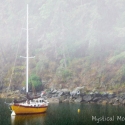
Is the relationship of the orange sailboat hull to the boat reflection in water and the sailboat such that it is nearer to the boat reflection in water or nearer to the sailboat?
the sailboat

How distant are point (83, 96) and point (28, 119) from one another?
19789mm

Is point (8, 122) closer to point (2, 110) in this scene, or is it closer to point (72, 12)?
point (2, 110)

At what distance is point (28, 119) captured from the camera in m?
36.5

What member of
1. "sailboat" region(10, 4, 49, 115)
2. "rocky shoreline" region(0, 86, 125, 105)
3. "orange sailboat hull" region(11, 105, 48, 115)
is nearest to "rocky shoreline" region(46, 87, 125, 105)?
"rocky shoreline" region(0, 86, 125, 105)

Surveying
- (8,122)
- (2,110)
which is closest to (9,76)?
(2,110)

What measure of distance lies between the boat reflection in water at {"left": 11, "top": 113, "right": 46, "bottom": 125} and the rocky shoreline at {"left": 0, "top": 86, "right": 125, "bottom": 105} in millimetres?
15067

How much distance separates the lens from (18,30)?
85.6 m

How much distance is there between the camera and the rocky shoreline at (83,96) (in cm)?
5231

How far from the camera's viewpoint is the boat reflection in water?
34.2 m

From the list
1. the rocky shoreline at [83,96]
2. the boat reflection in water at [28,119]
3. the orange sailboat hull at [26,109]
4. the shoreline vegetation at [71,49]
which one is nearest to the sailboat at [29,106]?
the orange sailboat hull at [26,109]

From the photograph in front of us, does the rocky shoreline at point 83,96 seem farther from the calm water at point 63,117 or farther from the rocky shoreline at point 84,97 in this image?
the calm water at point 63,117

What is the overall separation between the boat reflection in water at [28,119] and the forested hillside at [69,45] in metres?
21.8

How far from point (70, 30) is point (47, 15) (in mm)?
9714

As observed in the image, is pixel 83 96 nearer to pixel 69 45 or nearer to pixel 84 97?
pixel 84 97
